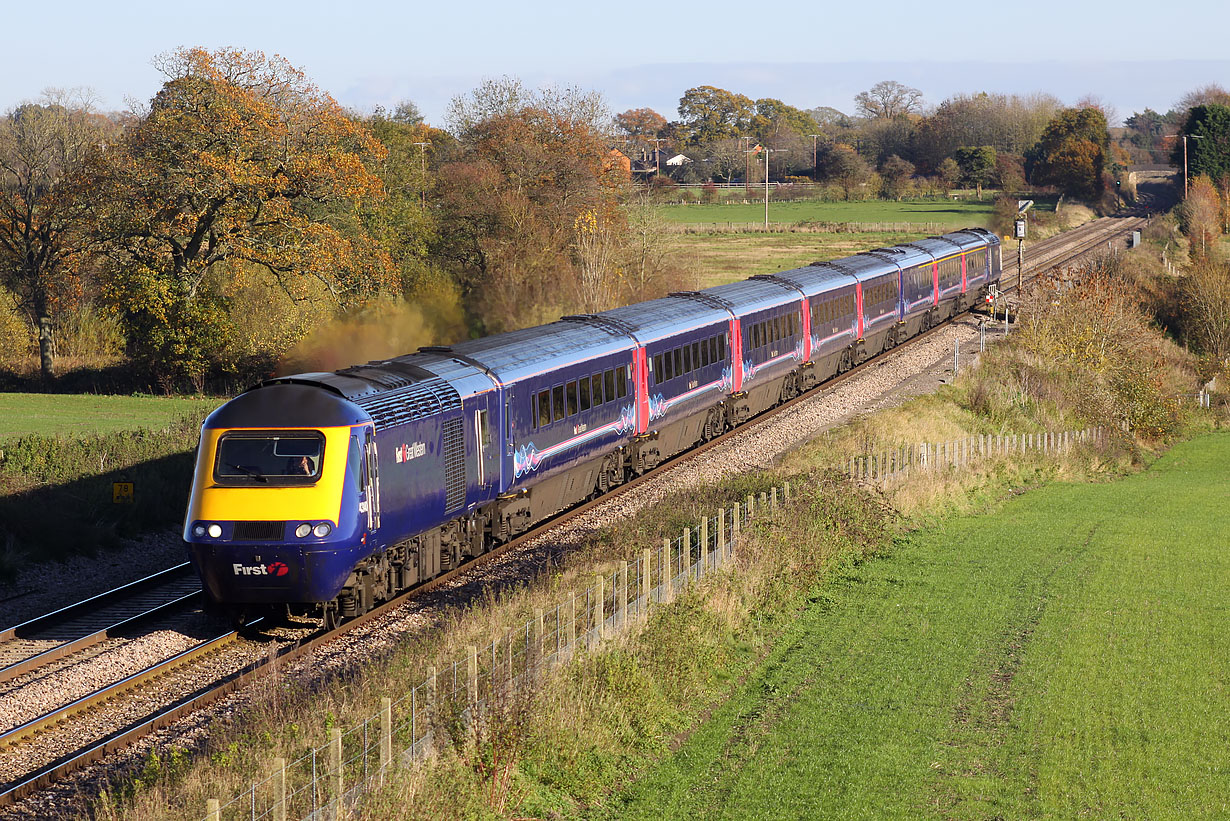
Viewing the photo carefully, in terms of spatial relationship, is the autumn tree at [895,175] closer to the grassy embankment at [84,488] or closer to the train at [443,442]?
the train at [443,442]

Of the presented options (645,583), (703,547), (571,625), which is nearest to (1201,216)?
(703,547)

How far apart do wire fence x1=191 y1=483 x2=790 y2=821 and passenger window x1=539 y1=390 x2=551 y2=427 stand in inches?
161

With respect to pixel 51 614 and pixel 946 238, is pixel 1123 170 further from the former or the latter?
pixel 51 614

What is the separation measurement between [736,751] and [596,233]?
4061 centimetres

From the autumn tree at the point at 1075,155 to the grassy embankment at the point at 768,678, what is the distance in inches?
4402

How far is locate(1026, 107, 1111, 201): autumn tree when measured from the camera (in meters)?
130

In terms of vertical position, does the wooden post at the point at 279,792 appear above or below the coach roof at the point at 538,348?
below

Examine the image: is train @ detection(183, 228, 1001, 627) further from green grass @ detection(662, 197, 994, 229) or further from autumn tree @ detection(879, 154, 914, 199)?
autumn tree @ detection(879, 154, 914, 199)

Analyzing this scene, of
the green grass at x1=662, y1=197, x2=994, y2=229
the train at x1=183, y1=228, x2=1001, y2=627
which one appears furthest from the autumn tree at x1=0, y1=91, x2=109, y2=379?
the green grass at x1=662, y1=197, x2=994, y2=229

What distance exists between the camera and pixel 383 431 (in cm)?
1609

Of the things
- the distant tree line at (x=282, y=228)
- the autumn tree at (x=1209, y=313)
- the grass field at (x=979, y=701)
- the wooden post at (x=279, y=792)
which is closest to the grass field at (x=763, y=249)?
the distant tree line at (x=282, y=228)

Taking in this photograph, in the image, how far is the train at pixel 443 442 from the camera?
15.2 meters

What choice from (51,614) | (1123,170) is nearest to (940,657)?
(51,614)

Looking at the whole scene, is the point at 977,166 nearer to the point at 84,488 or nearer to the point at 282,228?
the point at 282,228
